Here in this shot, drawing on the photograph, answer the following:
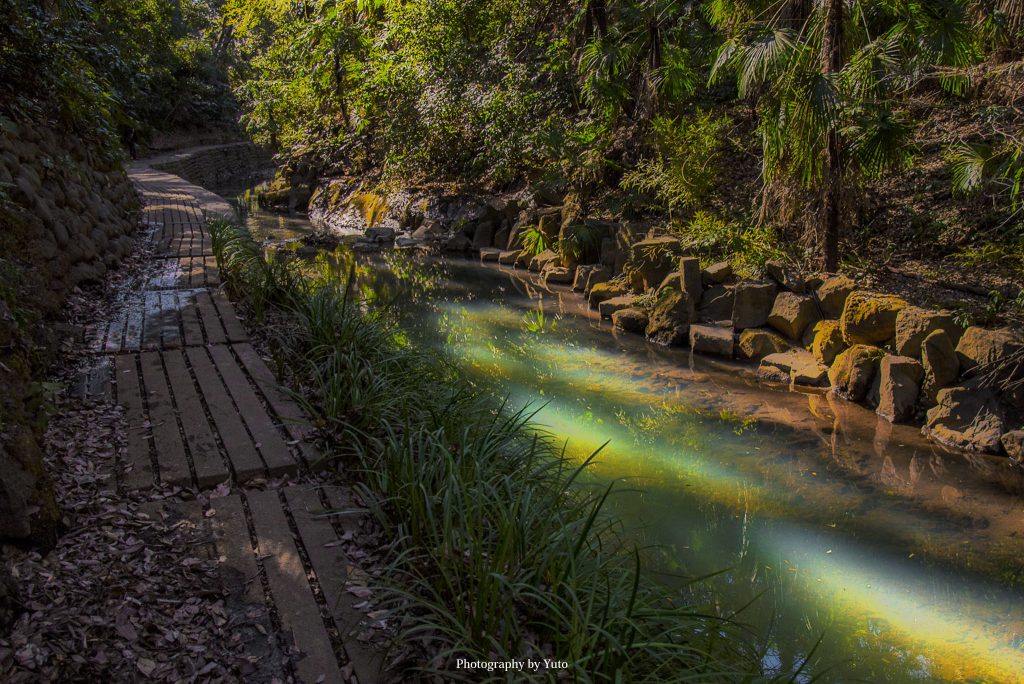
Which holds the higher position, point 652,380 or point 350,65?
point 350,65

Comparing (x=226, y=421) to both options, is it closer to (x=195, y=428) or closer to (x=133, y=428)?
(x=195, y=428)

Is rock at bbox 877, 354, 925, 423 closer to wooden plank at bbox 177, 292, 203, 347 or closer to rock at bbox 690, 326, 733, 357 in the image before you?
rock at bbox 690, 326, 733, 357

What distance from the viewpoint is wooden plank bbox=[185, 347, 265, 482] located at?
3145 mm

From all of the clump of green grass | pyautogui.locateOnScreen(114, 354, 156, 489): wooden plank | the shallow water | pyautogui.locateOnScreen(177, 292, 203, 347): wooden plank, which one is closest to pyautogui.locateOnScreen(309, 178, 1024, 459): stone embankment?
the shallow water

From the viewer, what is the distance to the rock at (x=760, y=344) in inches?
274

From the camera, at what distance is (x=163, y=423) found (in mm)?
3471

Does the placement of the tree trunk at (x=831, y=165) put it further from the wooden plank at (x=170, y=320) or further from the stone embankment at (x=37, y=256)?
the stone embankment at (x=37, y=256)

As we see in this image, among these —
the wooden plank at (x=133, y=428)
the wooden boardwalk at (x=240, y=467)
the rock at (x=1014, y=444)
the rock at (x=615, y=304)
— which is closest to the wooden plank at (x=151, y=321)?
the wooden boardwalk at (x=240, y=467)

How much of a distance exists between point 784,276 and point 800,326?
0.64m

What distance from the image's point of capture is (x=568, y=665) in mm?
2098

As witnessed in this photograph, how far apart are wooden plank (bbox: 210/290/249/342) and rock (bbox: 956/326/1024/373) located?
17.3 ft

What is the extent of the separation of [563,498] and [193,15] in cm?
3193

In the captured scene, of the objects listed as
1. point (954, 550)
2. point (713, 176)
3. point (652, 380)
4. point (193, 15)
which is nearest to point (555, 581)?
point (954, 550)

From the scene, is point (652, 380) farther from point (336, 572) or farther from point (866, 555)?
point (336, 572)
